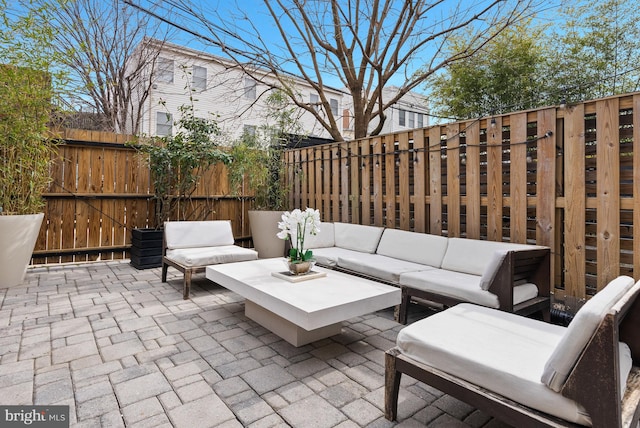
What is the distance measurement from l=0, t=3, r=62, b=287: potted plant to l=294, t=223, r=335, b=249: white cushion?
11.3ft

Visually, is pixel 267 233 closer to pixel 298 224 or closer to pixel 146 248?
pixel 146 248

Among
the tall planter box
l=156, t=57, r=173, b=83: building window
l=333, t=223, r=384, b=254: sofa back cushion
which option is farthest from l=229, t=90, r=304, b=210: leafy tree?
l=156, t=57, r=173, b=83: building window

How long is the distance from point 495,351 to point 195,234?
4.22 meters

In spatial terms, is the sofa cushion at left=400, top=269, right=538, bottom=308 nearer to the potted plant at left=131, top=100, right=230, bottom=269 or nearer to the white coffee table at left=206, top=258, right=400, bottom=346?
the white coffee table at left=206, top=258, right=400, bottom=346

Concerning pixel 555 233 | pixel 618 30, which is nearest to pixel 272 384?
pixel 555 233

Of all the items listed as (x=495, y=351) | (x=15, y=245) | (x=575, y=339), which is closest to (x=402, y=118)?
(x=15, y=245)

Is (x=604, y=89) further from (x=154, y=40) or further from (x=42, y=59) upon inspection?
(x=154, y=40)

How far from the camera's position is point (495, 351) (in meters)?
1.51

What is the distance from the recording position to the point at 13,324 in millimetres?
2947

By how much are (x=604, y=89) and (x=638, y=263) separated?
553cm

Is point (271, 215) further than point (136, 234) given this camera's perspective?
Yes

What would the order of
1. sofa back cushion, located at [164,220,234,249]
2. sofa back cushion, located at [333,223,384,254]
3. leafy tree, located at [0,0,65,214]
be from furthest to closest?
sofa back cushion, located at [164,220,234,249], sofa back cushion, located at [333,223,384,254], leafy tree, located at [0,0,65,214]

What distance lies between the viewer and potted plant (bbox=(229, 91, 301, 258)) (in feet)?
20.1

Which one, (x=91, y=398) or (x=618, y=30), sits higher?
(x=618, y=30)
